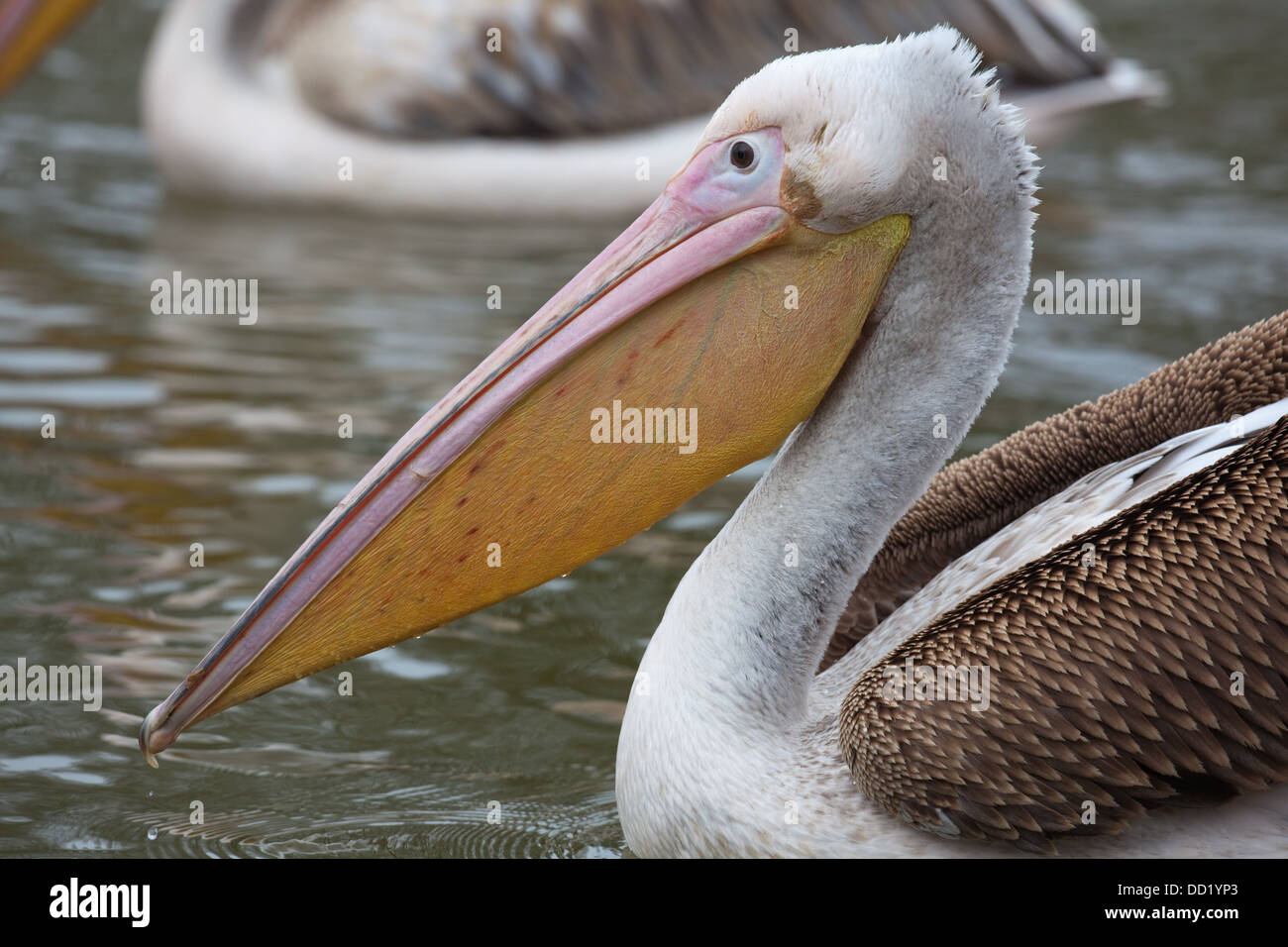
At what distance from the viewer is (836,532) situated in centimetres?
341

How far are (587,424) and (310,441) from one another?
250 centimetres

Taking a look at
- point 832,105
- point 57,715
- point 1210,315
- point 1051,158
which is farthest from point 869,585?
point 1051,158

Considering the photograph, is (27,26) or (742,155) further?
(27,26)

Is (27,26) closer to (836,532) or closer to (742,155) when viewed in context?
(742,155)

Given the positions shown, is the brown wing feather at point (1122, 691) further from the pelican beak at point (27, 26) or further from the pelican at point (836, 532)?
the pelican beak at point (27, 26)

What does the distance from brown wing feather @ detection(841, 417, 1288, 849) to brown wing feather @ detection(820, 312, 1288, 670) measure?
509 mm

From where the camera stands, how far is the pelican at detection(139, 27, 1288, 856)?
10.2 ft

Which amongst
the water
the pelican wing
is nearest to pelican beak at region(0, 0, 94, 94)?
the water

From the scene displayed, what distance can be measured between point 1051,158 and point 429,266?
318 centimetres

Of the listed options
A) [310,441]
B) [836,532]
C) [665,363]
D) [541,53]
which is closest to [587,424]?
[665,363]

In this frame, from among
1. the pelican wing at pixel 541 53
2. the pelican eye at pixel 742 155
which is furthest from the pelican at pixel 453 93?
the pelican eye at pixel 742 155

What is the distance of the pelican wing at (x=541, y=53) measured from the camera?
8008 millimetres

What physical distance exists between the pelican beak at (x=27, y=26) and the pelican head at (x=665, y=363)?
18.2ft

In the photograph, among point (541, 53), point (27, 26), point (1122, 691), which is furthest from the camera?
point (27, 26)
